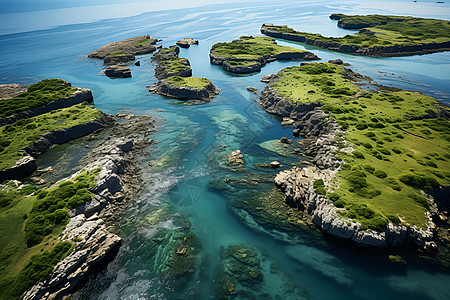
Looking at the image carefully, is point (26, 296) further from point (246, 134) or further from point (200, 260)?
point (246, 134)

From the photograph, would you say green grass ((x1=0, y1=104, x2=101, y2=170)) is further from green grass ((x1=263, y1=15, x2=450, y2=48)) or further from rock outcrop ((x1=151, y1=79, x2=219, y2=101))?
green grass ((x1=263, y1=15, x2=450, y2=48))

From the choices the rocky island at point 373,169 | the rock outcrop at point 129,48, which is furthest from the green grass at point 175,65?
the rocky island at point 373,169

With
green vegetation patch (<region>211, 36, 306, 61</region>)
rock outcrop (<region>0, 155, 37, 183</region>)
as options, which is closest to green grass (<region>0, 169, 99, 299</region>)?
rock outcrop (<region>0, 155, 37, 183</region>)

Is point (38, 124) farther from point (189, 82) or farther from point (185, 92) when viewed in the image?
point (189, 82)

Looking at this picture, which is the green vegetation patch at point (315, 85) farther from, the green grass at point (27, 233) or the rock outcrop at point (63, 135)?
the green grass at point (27, 233)

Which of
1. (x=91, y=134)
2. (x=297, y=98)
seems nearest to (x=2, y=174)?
(x=91, y=134)

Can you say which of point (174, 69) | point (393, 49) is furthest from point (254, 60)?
point (393, 49)
